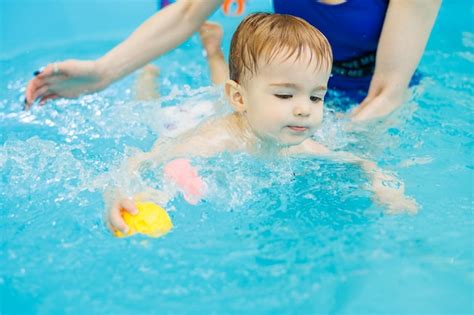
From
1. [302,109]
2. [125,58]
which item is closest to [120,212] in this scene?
[302,109]

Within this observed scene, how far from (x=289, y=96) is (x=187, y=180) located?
373 mm

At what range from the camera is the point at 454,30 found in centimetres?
339

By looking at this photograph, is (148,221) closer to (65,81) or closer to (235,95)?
(235,95)

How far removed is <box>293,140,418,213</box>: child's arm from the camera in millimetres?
1877

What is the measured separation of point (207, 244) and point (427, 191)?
688 millimetres

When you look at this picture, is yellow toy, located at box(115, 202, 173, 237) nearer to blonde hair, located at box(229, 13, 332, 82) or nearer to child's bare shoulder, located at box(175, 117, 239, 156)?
child's bare shoulder, located at box(175, 117, 239, 156)

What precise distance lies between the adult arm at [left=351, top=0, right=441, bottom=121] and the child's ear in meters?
0.49

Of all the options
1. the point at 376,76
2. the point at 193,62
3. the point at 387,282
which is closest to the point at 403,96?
the point at 376,76

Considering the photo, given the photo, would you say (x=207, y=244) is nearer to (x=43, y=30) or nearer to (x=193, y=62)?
(x=193, y=62)

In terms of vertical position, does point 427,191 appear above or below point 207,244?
above

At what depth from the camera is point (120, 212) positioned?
1678 millimetres

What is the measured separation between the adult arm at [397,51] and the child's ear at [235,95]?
489 mm

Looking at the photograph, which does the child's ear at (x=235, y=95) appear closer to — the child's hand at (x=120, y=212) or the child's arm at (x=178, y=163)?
the child's arm at (x=178, y=163)

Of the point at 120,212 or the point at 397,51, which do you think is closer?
the point at 120,212
